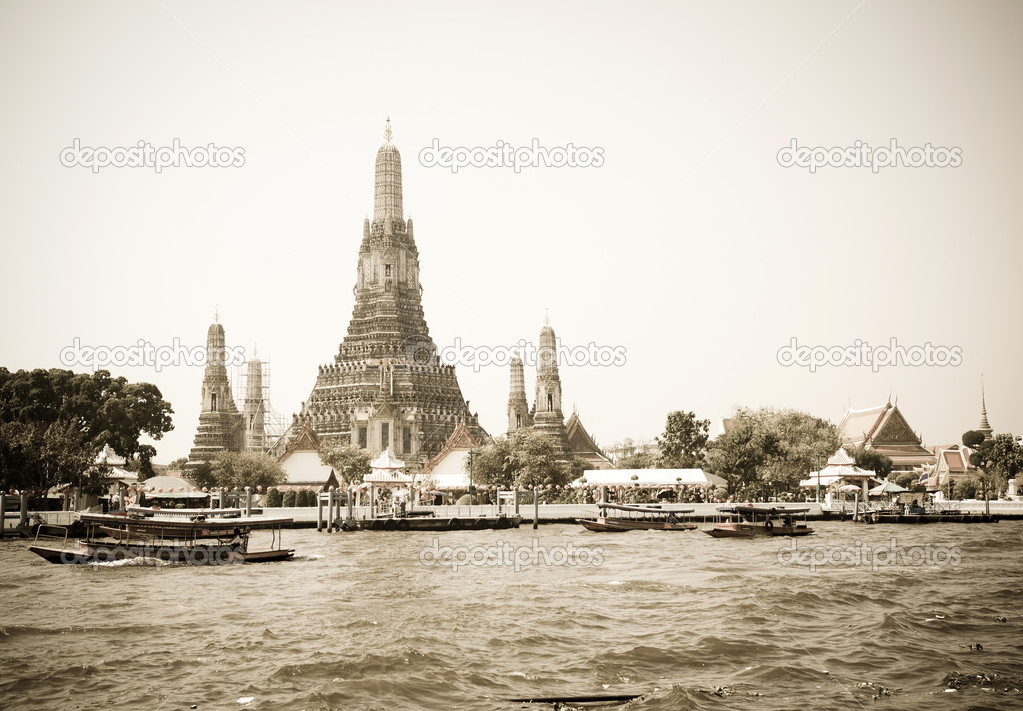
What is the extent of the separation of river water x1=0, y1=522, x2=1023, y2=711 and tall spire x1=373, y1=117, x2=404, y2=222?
64.6 meters

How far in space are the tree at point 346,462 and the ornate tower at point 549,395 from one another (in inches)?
782

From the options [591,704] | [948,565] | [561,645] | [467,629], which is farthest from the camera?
[948,565]

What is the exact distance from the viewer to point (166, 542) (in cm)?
3541

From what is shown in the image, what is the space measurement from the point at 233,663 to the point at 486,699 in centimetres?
537

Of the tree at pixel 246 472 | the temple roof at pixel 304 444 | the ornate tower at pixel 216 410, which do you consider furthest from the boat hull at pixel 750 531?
the ornate tower at pixel 216 410

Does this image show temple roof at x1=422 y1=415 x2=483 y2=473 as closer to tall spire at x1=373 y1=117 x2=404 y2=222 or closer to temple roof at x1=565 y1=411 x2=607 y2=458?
temple roof at x1=565 y1=411 x2=607 y2=458

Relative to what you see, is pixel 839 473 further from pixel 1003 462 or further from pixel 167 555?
pixel 167 555

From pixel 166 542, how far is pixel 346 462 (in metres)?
38.4

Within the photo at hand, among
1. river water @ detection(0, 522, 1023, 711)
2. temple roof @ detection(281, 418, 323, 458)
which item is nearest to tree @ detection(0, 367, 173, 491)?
temple roof @ detection(281, 418, 323, 458)

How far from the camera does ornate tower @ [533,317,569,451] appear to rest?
92.5 m

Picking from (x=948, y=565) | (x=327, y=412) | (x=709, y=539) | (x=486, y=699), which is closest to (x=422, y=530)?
(x=709, y=539)

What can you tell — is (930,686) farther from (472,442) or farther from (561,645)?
(472,442)

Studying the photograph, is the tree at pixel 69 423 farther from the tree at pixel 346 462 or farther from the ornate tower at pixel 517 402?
the ornate tower at pixel 517 402

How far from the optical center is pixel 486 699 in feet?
56.4
